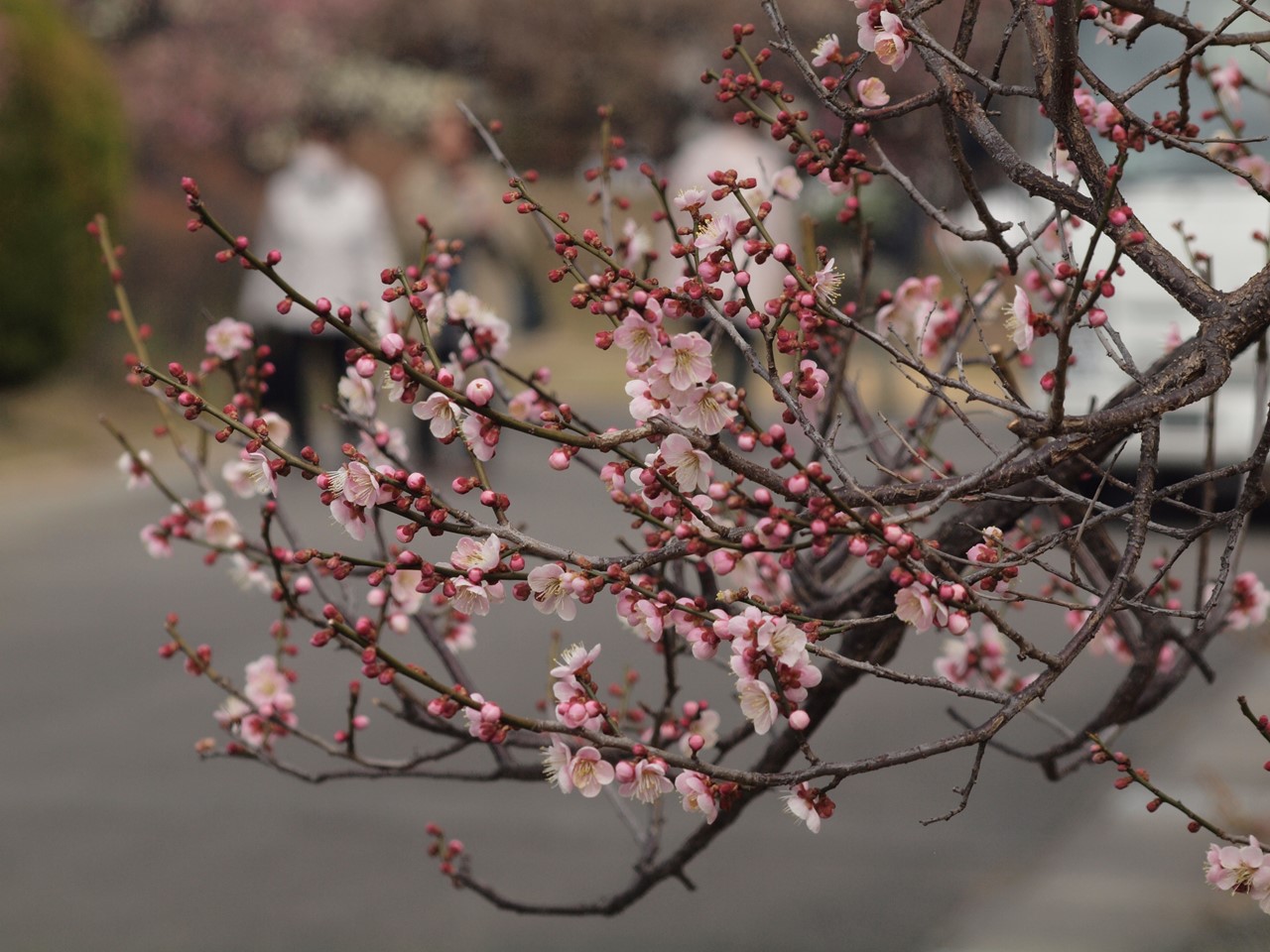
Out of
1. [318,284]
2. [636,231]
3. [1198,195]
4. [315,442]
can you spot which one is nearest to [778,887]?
[636,231]

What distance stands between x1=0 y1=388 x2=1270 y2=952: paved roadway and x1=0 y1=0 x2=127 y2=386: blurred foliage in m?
6.55

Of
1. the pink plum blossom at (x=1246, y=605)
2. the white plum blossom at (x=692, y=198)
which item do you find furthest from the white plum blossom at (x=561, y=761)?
the pink plum blossom at (x=1246, y=605)

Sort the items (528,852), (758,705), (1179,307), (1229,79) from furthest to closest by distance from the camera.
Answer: (1179,307), (528,852), (1229,79), (758,705)

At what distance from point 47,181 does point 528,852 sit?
9.60 m

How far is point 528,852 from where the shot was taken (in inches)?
214

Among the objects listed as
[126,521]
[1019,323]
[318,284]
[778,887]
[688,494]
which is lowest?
[688,494]

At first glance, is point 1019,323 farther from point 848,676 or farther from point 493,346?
point 493,346

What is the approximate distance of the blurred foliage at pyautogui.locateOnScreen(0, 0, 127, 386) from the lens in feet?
43.3

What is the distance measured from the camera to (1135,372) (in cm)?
188

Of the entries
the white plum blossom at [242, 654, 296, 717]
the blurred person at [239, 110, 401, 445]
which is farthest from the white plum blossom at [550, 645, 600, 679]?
the blurred person at [239, 110, 401, 445]

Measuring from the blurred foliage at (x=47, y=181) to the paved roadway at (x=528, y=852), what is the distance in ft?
21.5

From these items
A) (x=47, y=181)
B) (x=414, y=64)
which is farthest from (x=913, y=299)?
(x=414, y=64)

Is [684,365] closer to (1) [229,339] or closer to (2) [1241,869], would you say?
(2) [1241,869]

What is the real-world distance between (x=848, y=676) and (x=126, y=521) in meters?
9.35
